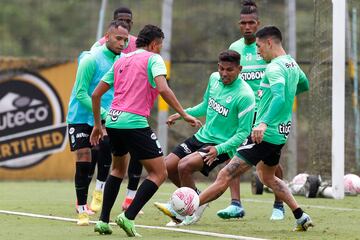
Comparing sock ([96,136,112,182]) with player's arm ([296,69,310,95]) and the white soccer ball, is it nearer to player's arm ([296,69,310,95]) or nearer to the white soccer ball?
player's arm ([296,69,310,95])

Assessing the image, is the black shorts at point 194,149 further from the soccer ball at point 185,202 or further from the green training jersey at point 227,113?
the soccer ball at point 185,202

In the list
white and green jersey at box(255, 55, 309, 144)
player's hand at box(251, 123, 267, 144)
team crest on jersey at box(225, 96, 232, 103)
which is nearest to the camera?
player's hand at box(251, 123, 267, 144)

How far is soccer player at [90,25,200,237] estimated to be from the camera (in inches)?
384

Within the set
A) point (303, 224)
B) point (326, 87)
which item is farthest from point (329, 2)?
point (303, 224)

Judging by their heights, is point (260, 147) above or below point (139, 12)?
below

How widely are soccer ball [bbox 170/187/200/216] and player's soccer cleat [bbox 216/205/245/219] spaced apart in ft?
4.30

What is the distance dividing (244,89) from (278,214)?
61.1 inches

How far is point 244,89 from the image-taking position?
1127 centimetres

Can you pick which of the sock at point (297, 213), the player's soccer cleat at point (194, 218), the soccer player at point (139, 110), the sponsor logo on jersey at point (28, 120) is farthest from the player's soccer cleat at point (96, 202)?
the sponsor logo on jersey at point (28, 120)

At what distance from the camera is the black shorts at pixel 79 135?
11719 mm

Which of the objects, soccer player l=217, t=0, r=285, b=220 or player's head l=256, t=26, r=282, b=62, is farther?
soccer player l=217, t=0, r=285, b=220

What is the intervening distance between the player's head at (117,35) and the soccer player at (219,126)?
103 centimetres

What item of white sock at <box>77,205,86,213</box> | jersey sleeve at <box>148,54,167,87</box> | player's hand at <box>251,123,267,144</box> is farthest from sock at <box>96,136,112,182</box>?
player's hand at <box>251,123,267,144</box>

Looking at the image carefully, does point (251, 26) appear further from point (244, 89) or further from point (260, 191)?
point (260, 191)
